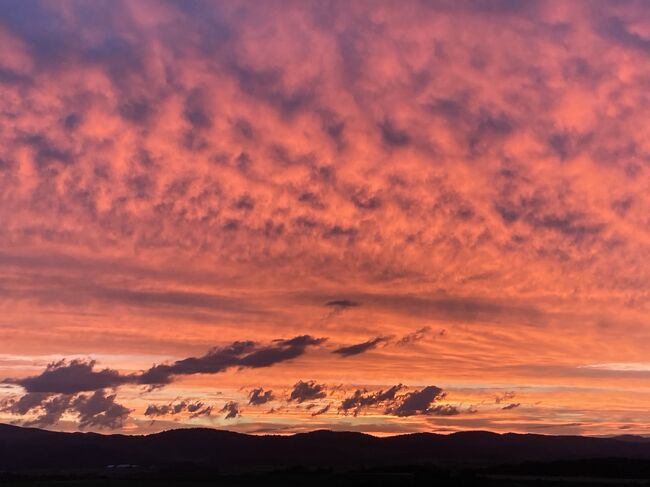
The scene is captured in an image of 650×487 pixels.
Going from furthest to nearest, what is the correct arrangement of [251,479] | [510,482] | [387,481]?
1. [251,479]
2. [387,481]
3. [510,482]

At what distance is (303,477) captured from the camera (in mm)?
186375

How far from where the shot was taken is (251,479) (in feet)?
593

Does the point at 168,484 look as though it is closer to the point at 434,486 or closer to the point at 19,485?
the point at 19,485

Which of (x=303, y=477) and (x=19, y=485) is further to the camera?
(x=303, y=477)

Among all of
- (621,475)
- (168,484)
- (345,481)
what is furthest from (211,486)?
(621,475)

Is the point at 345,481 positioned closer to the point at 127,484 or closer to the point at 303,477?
the point at 303,477

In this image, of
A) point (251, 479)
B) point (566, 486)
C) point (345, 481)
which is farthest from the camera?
point (251, 479)

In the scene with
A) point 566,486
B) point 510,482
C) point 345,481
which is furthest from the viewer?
point 345,481

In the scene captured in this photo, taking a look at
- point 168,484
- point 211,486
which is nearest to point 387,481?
point 211,486

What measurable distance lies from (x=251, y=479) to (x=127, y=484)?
27.2 metres

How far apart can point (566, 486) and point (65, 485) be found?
102 metres

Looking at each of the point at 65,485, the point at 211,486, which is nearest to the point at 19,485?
the point at 65,485

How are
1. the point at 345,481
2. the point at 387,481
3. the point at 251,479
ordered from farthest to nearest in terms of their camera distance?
the point at 251,479, the point at 345,481, the point at 387,481

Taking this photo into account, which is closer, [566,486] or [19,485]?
[566,486]
